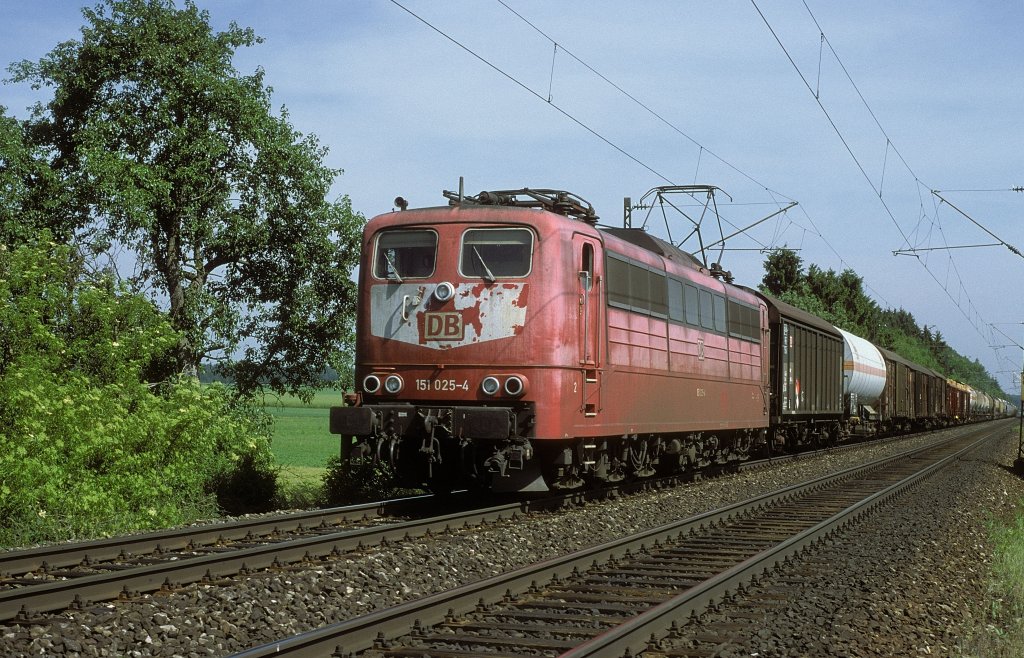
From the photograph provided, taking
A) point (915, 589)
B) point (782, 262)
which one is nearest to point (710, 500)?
point (915, 589)

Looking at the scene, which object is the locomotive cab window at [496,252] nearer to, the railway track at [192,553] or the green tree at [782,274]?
the railway track at [192,553]

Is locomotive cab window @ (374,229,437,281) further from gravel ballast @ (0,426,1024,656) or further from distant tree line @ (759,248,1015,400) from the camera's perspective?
distant tree line @ (759,248,1015,400)

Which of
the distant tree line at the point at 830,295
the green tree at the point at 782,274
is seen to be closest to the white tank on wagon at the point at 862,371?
the distant tree line at the point at 830,295

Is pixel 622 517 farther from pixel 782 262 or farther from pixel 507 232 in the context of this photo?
pixel 782 262

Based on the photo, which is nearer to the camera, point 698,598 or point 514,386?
point 698,598

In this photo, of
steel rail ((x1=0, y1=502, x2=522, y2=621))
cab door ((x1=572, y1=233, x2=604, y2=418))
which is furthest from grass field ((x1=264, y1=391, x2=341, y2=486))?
steel rail ((x1=0, y1=502, x2=522, y2=621))

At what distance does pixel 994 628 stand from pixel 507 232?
6.58 m

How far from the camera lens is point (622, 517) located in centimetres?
1248

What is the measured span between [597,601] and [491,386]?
14.0 feet

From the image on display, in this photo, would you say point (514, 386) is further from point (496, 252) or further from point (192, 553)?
point (192, 553)

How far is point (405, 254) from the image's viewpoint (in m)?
12.5

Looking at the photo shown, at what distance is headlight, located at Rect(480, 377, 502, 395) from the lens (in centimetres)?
1162

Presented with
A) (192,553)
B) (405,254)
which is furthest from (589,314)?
(192,553)

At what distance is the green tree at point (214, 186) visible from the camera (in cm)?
1934
